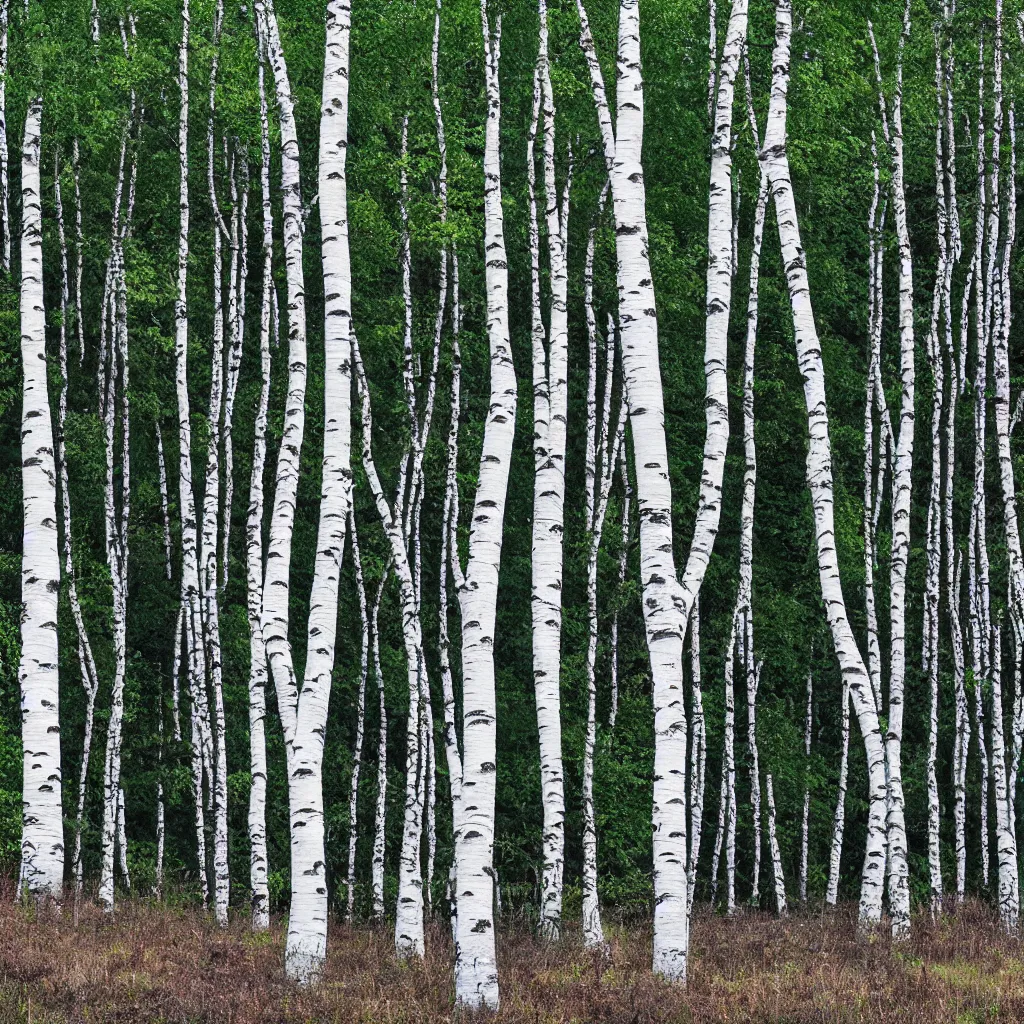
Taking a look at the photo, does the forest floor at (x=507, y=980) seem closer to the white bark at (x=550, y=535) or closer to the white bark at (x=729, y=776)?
the white bark at (x=550, y=535)

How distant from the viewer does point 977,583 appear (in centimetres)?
1923

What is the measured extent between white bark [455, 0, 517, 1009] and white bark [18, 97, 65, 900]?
4421 millimetres

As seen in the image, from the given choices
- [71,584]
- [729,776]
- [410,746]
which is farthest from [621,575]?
[71,584]

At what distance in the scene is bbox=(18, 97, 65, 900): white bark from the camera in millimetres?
11133

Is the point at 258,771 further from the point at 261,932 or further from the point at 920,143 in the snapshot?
the point at 920,143

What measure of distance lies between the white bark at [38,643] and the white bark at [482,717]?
4421mm

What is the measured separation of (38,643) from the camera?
11375 mm

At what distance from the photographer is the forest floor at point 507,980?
7422mm

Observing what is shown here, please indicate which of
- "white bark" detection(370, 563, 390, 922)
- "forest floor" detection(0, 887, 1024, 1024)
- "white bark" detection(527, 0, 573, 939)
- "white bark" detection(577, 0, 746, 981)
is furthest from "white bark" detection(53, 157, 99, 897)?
"white bark" detection(577, 0, 746, 981)

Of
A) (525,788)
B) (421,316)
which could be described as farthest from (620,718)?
(421,316)

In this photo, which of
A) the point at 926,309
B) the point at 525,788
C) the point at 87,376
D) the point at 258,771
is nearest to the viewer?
the point at 258,771

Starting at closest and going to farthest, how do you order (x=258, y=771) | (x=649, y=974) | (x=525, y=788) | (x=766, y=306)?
(x=649, y=974), (x=258, y=771), (x=525, y=788), (x=766, y=306)

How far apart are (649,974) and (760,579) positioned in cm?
1306

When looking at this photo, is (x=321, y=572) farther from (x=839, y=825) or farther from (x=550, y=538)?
(x=839, y=825)
